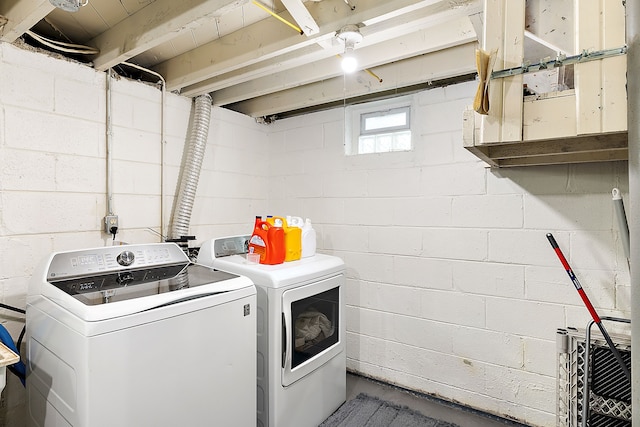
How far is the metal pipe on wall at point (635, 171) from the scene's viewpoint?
2.66ft

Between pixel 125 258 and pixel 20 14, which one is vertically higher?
pixel 20 14

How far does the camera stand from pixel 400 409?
2281 mm

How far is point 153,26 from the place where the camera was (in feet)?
5.42

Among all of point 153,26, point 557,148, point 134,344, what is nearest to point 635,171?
point 557,148

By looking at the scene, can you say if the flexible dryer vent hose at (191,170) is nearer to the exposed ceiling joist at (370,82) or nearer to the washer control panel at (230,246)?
the washer control panel at (230,246)

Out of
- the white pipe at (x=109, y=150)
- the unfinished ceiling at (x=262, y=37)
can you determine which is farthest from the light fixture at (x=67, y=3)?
the white pipe at (x=109, y=150)

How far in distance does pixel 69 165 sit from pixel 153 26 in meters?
0.95

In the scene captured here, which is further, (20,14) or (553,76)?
(20,14)

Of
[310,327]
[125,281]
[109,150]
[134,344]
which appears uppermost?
[109,150]

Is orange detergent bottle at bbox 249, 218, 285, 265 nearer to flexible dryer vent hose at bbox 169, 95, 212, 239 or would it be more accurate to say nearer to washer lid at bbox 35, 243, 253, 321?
washer lid at bbox 35, 243, 253, 321

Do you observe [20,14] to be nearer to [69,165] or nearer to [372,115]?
[69,165]

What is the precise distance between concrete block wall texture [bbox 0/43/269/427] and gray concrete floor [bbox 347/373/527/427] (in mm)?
1675

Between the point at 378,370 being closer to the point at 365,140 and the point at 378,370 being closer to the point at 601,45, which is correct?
the point at 365,140

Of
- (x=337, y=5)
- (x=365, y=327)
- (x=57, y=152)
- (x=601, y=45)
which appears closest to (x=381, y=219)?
(x=365, y=327)
